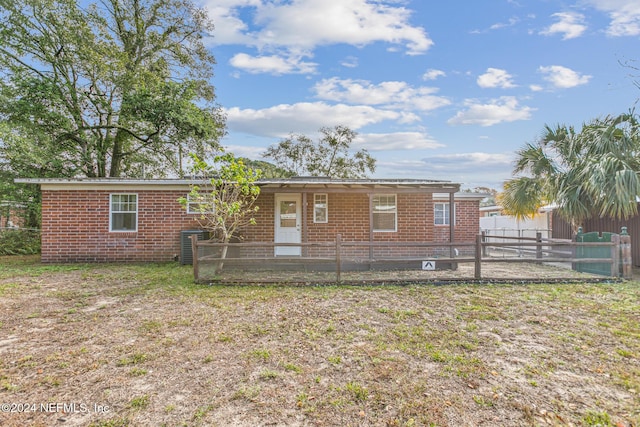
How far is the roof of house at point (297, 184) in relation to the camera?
31.0ft

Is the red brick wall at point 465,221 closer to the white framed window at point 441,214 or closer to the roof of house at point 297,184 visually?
the white framed window at point 441,214

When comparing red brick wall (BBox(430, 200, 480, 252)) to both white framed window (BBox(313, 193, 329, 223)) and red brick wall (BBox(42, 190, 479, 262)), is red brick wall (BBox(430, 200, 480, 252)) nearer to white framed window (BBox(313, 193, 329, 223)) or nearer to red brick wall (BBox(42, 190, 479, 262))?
red brick wall (BBox(42, 190, 479, 262))

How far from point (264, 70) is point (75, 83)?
8762 millimetres

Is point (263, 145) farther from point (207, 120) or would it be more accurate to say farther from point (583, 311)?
point (583, 311)

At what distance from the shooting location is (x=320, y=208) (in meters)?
10.8

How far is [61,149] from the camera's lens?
47.0ft

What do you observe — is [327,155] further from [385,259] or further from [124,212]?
[385,259]

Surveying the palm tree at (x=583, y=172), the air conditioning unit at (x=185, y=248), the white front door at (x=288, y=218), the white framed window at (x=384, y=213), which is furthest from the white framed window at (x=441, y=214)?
the air conditioning unit at (x=185, y=248)

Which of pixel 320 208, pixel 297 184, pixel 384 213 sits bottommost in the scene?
pixel 384 213

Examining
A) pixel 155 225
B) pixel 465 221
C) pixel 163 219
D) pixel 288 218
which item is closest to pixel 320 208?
pixel 288 218

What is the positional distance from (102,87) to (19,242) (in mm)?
7930

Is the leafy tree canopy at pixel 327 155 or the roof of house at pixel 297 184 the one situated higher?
the leafy tree canopy at pixel 327 155

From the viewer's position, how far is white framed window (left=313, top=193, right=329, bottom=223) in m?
10.8

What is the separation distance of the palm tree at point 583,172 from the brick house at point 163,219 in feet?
8.68
